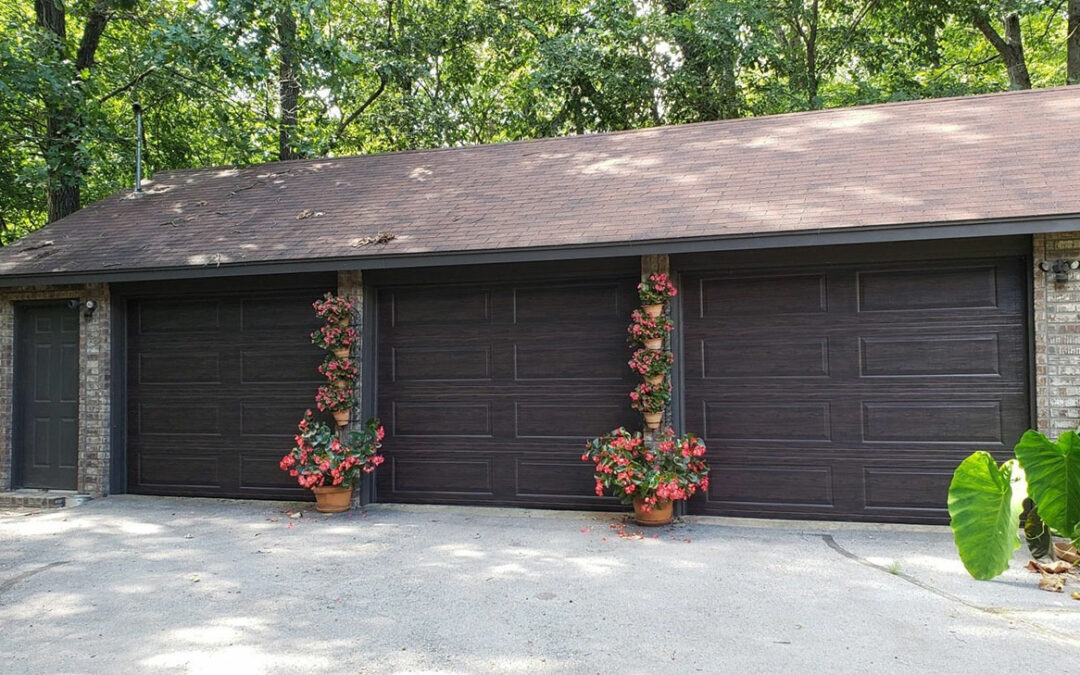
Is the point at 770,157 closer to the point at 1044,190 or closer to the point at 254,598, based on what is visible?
the point at 1044,190

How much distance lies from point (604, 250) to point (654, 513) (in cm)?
212

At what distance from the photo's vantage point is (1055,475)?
4.37 m

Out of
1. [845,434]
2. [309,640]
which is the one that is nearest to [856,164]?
[845,434]

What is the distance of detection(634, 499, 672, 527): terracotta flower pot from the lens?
6152mm

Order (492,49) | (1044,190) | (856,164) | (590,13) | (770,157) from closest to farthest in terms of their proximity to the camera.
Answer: (1044,190), (856,164), (770,157), (590,13), (492,49)

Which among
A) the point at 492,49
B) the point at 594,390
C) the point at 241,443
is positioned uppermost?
the point at 492,49

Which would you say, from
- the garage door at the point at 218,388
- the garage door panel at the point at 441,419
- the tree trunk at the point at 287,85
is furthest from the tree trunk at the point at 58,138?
the garage door panel at the point at 441,419

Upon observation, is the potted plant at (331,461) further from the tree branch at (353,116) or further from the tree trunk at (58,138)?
the tree branch at (353,116)

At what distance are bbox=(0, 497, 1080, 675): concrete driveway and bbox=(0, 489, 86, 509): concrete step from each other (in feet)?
3.89

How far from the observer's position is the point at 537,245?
6344 mm

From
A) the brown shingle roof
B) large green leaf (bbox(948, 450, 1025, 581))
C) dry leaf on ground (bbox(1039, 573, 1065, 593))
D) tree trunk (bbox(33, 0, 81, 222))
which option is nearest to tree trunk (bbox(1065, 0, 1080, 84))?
the brown shingle roof

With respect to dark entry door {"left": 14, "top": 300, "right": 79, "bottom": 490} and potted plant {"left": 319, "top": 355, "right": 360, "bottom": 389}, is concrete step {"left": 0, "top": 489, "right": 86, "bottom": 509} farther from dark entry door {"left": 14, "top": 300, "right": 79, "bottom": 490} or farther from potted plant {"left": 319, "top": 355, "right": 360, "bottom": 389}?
potted plant {"left": 319, "top": 355, "right": 360, "bottom": 389}

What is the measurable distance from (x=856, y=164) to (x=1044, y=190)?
1.54 meters

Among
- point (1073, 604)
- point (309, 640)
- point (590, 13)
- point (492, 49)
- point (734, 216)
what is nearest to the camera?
point (309, 640)
